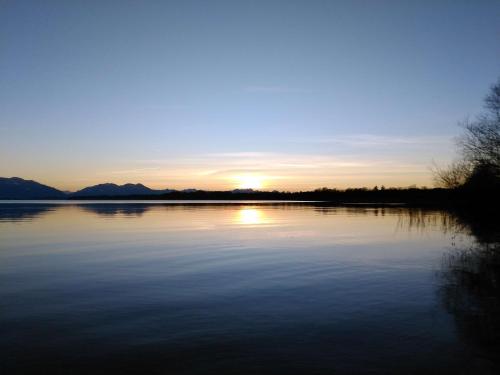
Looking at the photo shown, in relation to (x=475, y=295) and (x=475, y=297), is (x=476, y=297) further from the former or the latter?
(x=475, y=295)

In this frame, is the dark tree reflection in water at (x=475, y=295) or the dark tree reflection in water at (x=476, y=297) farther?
the dark tree reflection in water at (x=475, y=295)

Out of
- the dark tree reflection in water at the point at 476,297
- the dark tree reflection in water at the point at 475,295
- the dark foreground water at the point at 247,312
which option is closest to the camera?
the dark foreground water at the point at 247,312

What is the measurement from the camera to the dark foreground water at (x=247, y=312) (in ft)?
25.7

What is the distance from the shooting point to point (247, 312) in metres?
11.2

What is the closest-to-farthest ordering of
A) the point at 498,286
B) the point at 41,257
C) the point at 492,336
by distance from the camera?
the point at 492,336 → the point at 498,286 → the point at 41,257

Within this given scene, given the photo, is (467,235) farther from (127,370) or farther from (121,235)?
(127,370)

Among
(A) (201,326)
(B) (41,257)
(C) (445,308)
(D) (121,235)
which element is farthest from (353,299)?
(D) (121,235)

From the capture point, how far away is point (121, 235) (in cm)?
3075

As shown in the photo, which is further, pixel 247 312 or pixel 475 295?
pixel 475 295

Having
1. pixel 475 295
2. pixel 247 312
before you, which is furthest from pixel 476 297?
pixel 247 312

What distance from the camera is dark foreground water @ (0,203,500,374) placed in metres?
7.84

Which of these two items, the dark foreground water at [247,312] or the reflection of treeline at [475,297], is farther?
the reflection of treeline at [475,297]

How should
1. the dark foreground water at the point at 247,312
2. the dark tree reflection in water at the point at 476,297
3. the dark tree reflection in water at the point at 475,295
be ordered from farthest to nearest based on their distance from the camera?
the dark tree reflection in water at the point at 475,295 < the dark tree reflection in water at the point at 476,297 < the dark foreground water at the point at 247,312

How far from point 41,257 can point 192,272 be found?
890 cm
